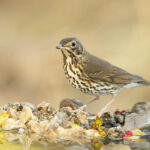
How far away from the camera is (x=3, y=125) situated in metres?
3.77

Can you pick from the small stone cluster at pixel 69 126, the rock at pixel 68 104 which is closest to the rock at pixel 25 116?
the small stone cluster at pixel 69 126

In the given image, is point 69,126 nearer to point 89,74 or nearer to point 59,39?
point 89,74

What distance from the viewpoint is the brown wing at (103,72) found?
477cm

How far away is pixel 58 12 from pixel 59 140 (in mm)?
6961

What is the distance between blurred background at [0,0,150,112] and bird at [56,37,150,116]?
3379mm

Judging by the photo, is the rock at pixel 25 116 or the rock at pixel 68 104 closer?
the rock at pixel 25 116

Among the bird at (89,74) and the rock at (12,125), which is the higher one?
the bird at (89,74)

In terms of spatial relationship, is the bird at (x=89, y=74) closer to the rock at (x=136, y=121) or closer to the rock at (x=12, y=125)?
the rock at (x=136, y=121)

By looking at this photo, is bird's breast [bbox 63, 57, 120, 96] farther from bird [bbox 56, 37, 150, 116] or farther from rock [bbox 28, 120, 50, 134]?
rock [bbox 28, 120, 50, 134]

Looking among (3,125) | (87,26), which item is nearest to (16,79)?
(87,26)

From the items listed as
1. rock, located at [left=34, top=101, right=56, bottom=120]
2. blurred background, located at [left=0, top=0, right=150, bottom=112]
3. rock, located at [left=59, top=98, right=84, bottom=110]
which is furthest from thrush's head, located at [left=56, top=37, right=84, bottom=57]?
blurred background, located at [left=0, top=0, right=150, bottom=112]

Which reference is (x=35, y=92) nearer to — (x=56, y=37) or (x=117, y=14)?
(x=56, y=37)

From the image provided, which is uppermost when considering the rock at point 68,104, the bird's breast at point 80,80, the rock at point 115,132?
the bird's breast at point 80,80

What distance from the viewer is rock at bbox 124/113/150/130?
12.7 ft
